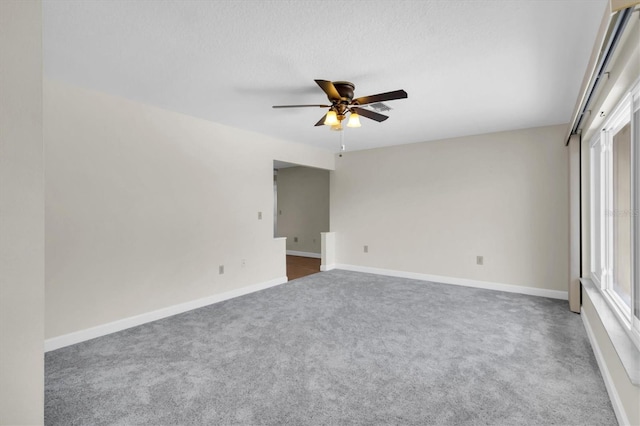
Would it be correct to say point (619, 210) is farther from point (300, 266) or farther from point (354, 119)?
point (300, 266)

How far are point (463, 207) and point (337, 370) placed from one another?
11.6 feet

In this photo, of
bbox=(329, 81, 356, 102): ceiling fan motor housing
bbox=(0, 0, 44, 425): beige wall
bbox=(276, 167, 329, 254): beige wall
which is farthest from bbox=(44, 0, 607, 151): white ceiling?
bbox=(276, 167, 329, 254): beige wall

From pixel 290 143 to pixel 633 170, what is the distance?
420 cm

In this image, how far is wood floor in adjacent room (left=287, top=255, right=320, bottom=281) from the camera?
5.77 m

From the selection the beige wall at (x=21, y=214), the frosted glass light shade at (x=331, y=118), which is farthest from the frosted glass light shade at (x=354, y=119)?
the beige wall at (x=21, y=214)

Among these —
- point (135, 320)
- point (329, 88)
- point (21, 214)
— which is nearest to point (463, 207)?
point (329, 88)

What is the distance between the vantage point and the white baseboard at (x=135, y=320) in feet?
8.92

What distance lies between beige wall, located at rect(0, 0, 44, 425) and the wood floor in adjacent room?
441 cm

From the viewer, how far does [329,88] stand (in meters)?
2.46

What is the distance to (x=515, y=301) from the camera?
400 cm

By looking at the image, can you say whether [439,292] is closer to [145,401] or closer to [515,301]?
[515,301]

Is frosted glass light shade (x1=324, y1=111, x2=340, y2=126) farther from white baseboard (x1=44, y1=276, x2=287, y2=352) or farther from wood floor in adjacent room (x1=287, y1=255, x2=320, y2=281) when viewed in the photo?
wood floor in adjacent room (x1=287, y1=255, x2=320, y2=281)

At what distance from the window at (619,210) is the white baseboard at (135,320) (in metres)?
3.87

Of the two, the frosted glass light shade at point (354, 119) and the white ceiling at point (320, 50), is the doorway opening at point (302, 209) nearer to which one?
the white ceiling at point (320, 50)
